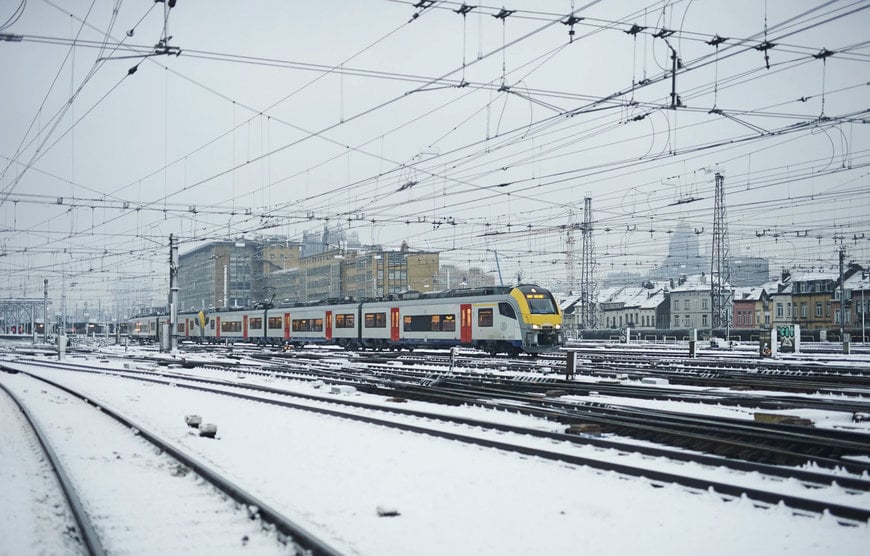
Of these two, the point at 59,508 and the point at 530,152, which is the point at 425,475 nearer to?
the point at 59,508

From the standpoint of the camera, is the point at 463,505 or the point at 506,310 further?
the point at 506,310

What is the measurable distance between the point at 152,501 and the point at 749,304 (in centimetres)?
8190

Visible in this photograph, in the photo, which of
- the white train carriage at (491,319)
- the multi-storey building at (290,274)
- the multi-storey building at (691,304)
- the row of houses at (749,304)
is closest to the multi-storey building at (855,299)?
the row of houses at (749,304)

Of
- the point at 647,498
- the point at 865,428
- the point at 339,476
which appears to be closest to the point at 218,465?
the point at 339,476

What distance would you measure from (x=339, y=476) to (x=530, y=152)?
71.1 feet

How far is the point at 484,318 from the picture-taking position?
3198 centimetres

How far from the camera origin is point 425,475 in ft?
28.0

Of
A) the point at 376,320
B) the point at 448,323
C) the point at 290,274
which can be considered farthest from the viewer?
the point at 290,274

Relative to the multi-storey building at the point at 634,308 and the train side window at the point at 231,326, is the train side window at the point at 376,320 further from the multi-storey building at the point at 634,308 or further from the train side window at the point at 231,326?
the multi-storey building at the point at 634,308

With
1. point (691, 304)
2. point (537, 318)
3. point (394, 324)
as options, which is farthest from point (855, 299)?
point (394, 324)

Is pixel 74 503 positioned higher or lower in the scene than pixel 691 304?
lower

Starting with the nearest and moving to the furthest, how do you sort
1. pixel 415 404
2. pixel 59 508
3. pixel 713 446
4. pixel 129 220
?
pixel 59 508 < pixel 713 446 < pixel 415 404 < pixel 129 220

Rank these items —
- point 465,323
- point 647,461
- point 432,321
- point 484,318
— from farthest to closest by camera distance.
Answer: point 432,321 < point 465,323 < point 484,318 < point 647,461

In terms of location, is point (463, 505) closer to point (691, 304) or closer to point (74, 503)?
point (74, 503)
